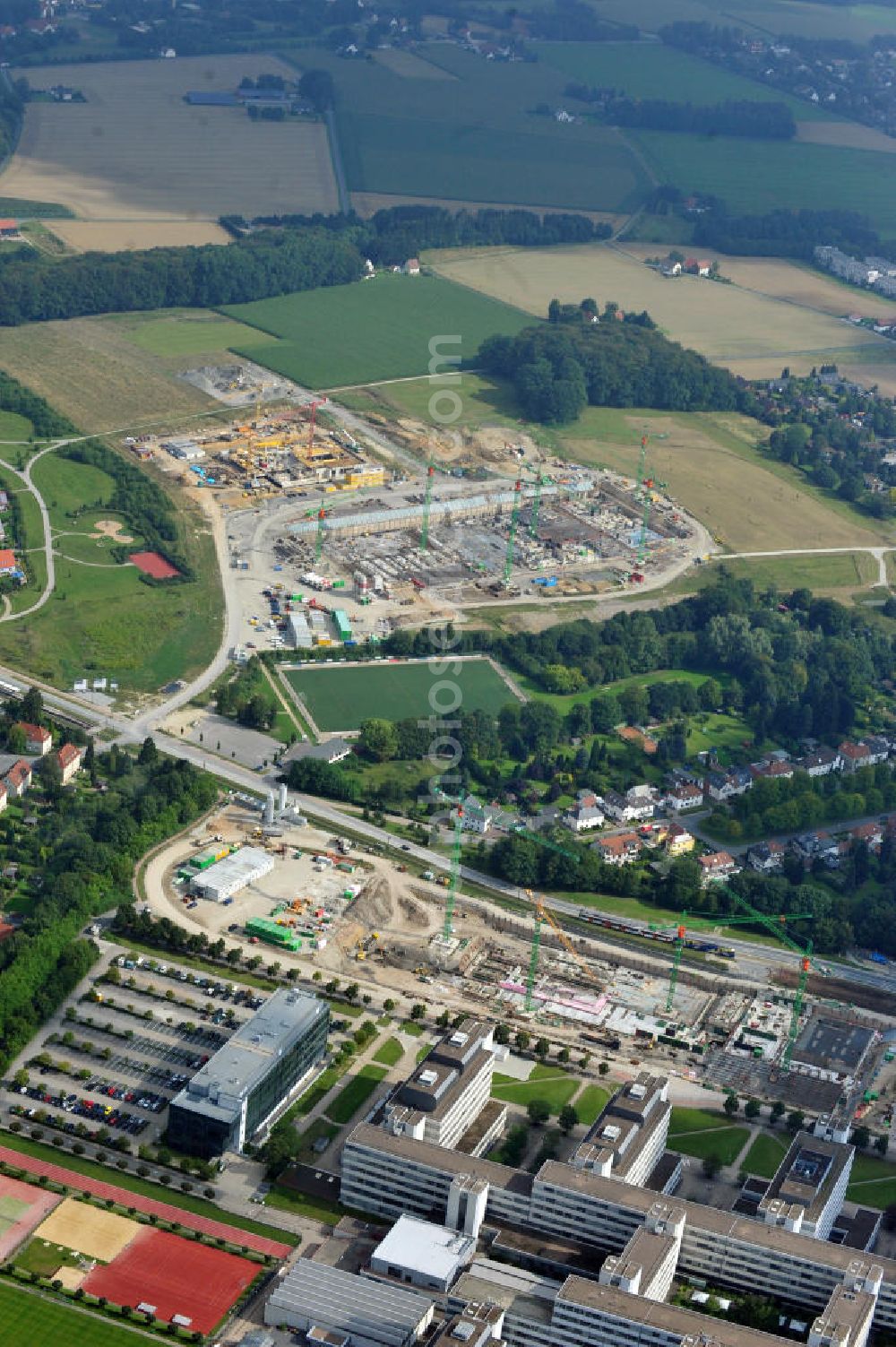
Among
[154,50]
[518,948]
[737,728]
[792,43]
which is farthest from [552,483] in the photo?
[792,43]

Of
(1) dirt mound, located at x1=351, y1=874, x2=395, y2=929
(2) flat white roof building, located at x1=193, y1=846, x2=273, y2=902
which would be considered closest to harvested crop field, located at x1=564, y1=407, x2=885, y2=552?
(1) dirt mound, located at x1=351, y1=874, x2=395, y2=929

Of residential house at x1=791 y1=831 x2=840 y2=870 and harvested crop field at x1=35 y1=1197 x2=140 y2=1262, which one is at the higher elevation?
residential house at x1=791 y1=831 x2=840 y2=870

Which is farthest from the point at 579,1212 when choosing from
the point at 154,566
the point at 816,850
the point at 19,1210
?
the point at 154,566

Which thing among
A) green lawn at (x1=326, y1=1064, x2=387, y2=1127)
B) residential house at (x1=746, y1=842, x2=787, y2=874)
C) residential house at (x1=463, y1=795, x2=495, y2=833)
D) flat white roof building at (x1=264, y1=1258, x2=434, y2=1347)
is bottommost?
flat white roof building at (x1=264, y1=1258, x2=434, y2=1347)

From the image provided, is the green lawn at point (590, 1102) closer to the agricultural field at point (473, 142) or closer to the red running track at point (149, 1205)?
the red running track at point (149, 1205)

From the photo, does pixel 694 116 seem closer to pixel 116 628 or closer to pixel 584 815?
pixel 116 628

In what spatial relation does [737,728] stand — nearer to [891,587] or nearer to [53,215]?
[891,587]

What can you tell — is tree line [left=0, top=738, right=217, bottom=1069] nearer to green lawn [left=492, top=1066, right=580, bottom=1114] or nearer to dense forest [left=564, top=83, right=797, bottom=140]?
green lawn [left=492, top=1066, right=580, bottom=1114]

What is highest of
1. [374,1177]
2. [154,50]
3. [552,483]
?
[154,50]
